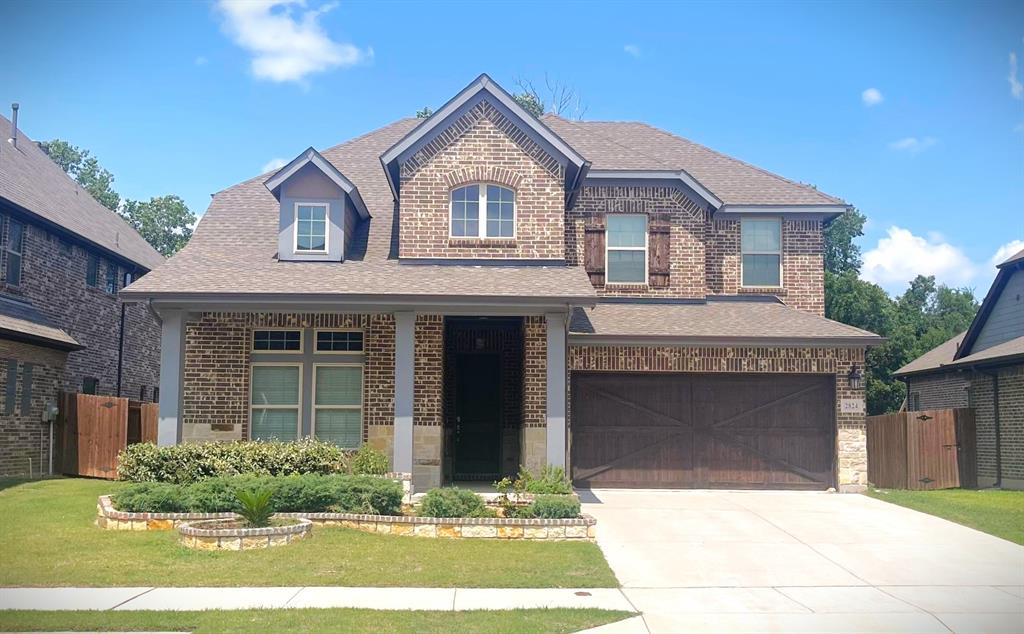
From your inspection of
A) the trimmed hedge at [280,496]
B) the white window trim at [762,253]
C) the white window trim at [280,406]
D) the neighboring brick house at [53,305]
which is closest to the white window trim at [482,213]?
the white window trim at [280,406]

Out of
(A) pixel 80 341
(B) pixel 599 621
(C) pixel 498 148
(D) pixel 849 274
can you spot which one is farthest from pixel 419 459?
(D) pixel 849 274

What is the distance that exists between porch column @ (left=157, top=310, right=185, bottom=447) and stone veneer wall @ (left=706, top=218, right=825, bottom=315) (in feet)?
35.4

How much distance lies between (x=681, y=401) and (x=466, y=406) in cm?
449

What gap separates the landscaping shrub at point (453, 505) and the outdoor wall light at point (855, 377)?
8.28 metres

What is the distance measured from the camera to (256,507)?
11523 millimetres

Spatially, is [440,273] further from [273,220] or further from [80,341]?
[80,341]

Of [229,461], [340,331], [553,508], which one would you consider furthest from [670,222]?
[229,461]

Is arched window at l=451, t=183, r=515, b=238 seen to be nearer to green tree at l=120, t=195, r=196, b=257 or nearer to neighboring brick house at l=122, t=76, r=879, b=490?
neighboring brick house at l=122, t=76, r=879, b=490

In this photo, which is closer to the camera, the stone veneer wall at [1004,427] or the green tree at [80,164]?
the stone veneer wall at [1004,427]

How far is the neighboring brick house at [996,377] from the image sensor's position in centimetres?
1997

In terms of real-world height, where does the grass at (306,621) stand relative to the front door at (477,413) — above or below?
below

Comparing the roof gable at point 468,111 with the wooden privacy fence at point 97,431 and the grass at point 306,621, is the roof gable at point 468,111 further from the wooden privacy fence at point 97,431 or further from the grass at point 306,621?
the grass at point 306,621

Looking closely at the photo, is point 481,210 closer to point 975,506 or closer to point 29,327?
point 975,506

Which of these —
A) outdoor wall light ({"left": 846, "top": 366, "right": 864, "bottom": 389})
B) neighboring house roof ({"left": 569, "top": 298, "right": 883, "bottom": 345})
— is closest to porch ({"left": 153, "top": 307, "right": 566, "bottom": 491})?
neighboring house roof ({"left": 569, "top": 298, "right": 883, "bottom": 345})
